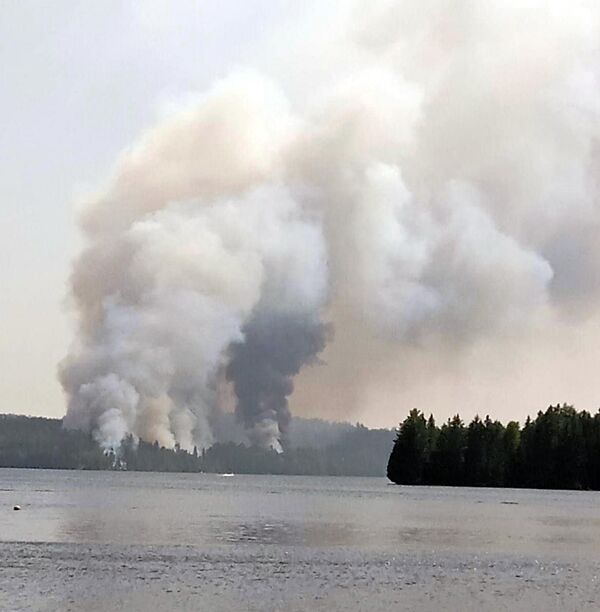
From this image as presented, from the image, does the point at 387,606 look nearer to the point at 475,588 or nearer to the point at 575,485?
the point at 475,588

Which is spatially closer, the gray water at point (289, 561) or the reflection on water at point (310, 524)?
the gray water at point (289, 561)

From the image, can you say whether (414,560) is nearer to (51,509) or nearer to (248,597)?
(248,597)

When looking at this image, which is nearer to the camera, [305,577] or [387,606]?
[387,606]

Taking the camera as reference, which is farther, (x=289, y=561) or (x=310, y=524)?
(x=310, y=524)

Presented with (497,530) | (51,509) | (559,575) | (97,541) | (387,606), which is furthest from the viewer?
(51,509)

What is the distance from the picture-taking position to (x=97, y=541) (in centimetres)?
7169

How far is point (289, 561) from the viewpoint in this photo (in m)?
61.9

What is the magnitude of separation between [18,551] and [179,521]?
32.3m

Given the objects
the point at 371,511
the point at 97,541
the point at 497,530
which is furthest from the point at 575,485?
the point at 97,541

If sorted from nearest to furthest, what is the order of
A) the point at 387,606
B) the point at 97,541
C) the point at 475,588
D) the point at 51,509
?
the point at 387,606, the point at 475,588, the point at 97,541, the point at 51,509

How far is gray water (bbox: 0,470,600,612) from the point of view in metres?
47.7

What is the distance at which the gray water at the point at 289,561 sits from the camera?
47.7 m

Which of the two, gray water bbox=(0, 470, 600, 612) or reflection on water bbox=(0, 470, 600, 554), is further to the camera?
reflection on water bbox=(0, 470, 600, 554)

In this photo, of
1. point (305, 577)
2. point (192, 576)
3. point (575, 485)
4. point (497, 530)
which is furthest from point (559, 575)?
point (575, 485)
